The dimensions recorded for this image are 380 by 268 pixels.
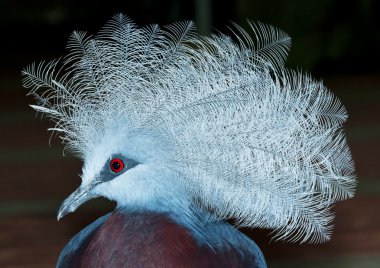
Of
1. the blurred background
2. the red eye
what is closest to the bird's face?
the red eye

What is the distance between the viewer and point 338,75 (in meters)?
6.31

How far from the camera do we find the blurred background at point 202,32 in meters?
3.04

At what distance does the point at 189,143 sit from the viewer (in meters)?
1.73

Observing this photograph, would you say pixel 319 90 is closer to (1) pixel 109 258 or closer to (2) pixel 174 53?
(2) pixel 174 53

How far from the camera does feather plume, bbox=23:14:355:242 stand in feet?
5.71

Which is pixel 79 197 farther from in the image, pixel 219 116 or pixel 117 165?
pixel 219 116

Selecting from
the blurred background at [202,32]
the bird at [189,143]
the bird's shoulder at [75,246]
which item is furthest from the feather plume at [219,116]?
the blurred background at [202,32]

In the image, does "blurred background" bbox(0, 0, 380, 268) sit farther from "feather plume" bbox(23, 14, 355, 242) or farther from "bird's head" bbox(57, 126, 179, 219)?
"bird's head" bbox(57, 126, 179, 219)

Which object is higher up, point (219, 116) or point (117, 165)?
point (219, 116)

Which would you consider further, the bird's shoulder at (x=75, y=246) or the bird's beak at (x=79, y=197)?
the bird's shoulder at (x=75, y=246)

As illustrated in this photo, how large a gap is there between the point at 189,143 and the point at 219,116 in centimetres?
9

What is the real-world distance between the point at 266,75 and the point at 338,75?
15.1 feet

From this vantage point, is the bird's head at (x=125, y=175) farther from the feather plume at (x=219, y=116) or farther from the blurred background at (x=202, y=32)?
the blurred background at (x=202, y=32)

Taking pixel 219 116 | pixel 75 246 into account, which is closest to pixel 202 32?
pixel 75 246
